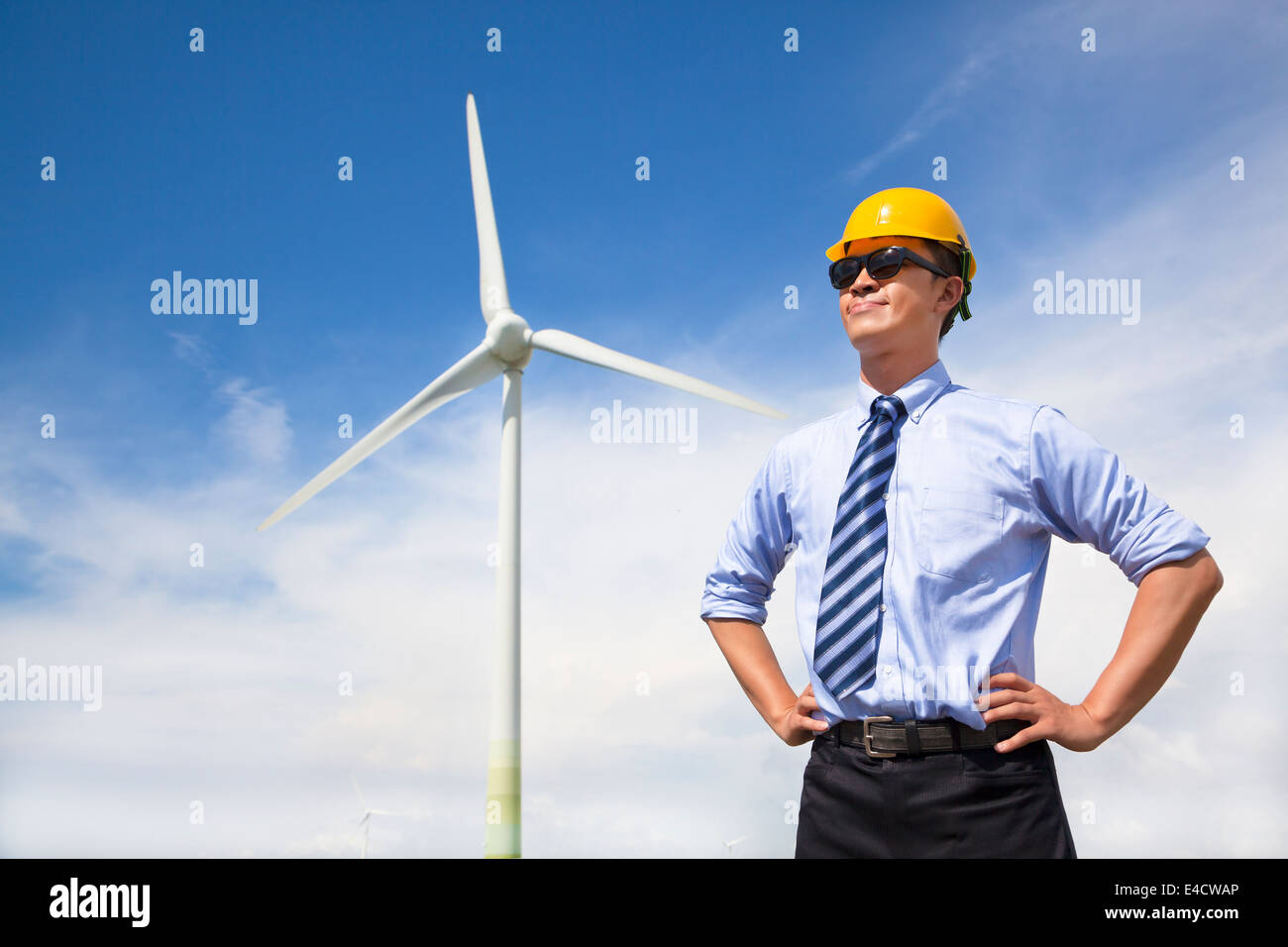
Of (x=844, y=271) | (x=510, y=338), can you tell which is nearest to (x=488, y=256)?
(x=510, y=338)

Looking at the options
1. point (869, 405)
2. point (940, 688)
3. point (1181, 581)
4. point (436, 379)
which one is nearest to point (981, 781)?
point (940, 688)

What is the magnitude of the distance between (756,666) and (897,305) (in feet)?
6.88

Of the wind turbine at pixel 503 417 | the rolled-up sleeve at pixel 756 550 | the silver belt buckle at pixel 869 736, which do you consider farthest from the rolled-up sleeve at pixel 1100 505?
the wind turbine at pixel 503 417

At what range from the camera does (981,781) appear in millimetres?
4477

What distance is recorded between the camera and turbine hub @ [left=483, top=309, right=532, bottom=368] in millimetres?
21047

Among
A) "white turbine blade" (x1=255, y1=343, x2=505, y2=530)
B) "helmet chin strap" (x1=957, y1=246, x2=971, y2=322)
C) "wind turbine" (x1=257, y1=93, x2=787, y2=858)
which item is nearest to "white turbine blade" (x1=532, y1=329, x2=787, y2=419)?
"wind turbine" (x1=257, y1=93, x2=787, y2=858)

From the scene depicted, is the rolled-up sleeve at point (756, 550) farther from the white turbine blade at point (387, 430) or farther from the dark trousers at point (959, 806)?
the white turbine blade at point (387, 430)

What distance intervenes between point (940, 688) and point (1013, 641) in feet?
1.36

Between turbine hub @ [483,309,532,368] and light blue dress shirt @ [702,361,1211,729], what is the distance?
16.5 meters

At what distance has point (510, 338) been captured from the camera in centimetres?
2112

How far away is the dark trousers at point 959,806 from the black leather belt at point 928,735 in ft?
0.13

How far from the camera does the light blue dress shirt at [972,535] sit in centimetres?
459

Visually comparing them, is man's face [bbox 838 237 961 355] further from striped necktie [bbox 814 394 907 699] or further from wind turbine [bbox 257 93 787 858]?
wind turbine [bbox 257 93 787 858]

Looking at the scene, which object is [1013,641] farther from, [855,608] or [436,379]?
[436,379]
